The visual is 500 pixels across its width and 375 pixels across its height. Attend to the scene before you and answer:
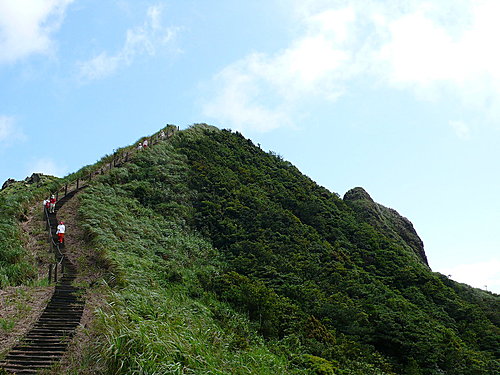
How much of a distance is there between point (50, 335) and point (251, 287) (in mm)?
8180

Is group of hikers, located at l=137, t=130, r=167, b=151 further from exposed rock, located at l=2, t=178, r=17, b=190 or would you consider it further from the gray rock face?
the gray rock face

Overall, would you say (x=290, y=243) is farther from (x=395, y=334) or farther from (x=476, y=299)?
(x=476, y=299)

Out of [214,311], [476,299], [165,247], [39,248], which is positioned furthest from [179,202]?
[476,299]

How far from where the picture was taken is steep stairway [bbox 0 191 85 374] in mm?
7359

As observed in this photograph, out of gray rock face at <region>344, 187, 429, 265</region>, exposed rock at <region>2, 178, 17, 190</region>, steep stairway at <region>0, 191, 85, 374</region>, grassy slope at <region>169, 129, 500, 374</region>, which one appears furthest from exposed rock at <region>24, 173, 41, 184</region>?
gray rock face at <region>344, 187, 429, 265</region>

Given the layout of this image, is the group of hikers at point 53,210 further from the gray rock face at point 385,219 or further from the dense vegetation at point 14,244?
the gray rock face at point 385,219

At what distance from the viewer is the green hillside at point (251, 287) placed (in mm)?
8820

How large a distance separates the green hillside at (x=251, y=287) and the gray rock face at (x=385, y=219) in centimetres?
54

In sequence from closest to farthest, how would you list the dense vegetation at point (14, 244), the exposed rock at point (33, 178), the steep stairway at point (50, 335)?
the steep stairway at point (50, 335), the dense vegetation at point (14, 244), the exposed rock at point (33, 178)

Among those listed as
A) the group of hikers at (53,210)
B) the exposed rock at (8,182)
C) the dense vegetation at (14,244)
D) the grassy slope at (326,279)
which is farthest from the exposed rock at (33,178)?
the grassy slope at (326,279)

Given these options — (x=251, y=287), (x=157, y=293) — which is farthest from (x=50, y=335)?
(x=251, y=287)

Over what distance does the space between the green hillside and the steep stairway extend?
1.87ft

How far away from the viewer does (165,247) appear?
1856cm

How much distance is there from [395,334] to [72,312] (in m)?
11.5
